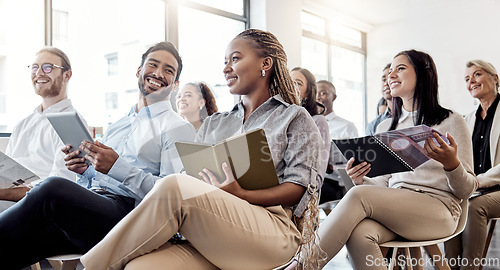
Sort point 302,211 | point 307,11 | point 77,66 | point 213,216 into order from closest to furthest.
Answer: point 213,216 < point 302,211 < point 307,11 < point 77,66

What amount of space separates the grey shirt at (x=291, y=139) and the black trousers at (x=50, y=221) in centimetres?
24

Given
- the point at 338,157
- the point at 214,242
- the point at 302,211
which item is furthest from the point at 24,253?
the point at 338,157

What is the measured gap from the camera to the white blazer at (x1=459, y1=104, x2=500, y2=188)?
1.00 meters

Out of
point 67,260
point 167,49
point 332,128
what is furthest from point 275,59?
point 67,260

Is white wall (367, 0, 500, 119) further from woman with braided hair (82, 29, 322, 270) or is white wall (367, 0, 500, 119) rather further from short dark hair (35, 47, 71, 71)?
short dark hair (35, 47, 71, 71)

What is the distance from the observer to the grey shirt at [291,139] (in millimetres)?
794

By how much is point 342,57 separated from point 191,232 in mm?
513

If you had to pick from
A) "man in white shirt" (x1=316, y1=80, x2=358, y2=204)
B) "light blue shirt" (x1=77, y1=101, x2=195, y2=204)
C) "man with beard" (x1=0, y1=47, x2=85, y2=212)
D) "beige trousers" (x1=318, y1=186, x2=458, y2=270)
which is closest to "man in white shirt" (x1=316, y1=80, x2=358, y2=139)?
"man in white shirt" (x1=316, y1=80, x2=358, y2=204)

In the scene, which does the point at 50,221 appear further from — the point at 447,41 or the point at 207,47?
the point at 447,41

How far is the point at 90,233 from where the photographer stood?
2.68 ft

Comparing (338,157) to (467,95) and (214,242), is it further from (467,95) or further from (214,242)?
(214,242)

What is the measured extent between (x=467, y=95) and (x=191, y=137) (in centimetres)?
59

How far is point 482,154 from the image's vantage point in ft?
3.82

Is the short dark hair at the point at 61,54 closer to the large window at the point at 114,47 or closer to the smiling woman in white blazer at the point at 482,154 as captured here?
the large window at the point at 114,47
